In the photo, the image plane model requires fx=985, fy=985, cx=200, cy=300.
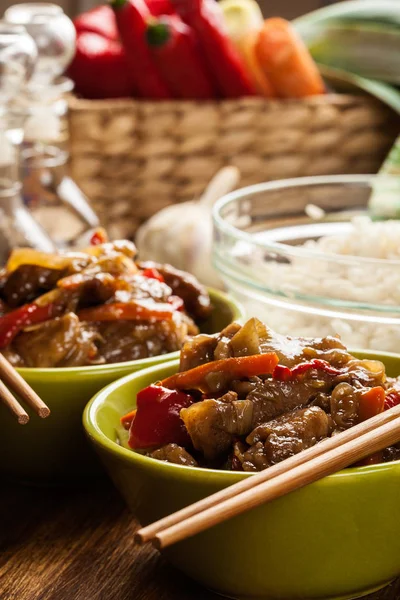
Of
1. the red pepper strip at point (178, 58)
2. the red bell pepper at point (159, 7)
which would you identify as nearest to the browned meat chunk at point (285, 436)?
the red pepper strip at point (178, 58)

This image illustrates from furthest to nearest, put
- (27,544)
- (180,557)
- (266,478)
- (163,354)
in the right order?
(163,354)
(27,544)
(180,557)
(266,478)

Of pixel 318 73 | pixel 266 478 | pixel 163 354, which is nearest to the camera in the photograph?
pixel 266 478

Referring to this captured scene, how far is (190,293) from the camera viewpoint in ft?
5.58

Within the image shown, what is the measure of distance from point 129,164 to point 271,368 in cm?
188

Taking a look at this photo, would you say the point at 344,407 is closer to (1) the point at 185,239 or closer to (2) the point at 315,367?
(2) the point at 315,367

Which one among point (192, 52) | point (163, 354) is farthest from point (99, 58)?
point (163, 354)

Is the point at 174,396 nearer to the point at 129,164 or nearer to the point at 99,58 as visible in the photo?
the point at 129,164

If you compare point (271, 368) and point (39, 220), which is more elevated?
point (271, 368)

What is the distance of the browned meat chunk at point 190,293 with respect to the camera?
170 centimetres

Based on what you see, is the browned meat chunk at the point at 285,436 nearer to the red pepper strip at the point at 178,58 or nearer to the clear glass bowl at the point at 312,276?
the clear glass bowl at the point at 312,276

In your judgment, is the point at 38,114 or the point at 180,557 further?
the point at 38,114

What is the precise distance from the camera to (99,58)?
306cm

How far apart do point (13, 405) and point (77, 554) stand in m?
0.22

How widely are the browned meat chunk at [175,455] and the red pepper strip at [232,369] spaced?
0.09 metres
